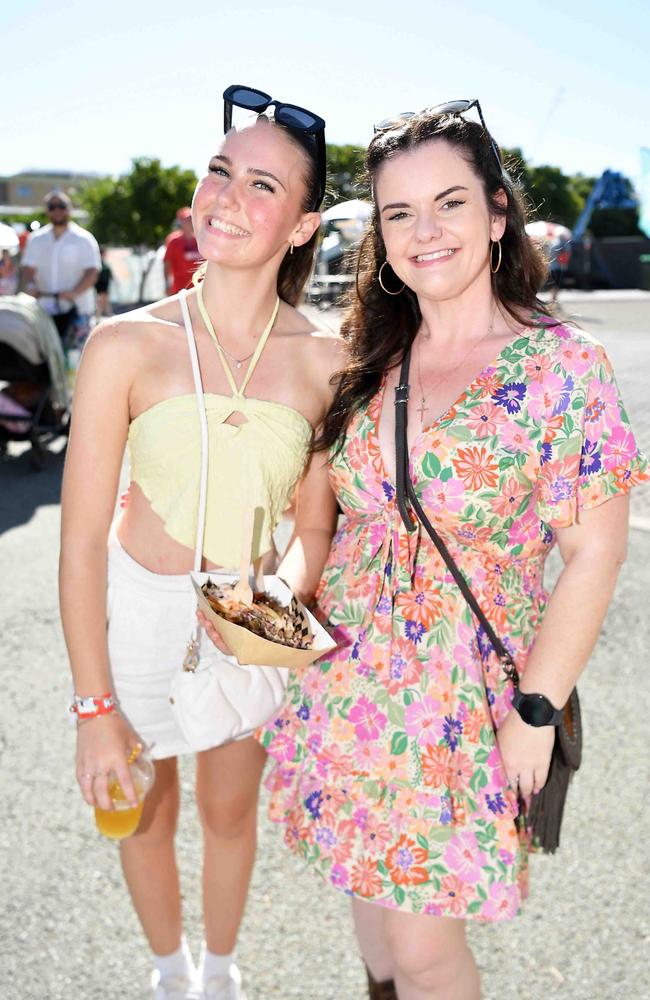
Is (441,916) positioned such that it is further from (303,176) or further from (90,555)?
Result: (303,176)

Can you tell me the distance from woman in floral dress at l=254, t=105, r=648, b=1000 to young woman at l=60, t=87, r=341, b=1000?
14cm

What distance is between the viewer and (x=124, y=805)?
2.10 meters

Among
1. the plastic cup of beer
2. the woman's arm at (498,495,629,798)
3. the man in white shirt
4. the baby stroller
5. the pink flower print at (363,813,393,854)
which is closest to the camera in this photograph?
the woman's arm at (498,495,629,798)

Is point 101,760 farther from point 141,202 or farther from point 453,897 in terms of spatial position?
point 141,202

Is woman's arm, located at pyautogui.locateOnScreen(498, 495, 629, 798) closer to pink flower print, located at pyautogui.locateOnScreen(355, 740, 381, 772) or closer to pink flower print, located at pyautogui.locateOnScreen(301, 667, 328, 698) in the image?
pink flower print, located at pyautogui.locateOnScreen(355, 740, 381, 772)

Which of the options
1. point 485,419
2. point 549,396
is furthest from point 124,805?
point 549,396

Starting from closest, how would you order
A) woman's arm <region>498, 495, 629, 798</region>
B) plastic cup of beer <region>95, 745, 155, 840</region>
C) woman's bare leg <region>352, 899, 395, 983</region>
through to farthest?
woman's arm <region>498, 495, 629, 798</region>
plastic cup of beer <region>95, 745, 155, 840</region>
woman's bare leg <region>352, 899, 395, 983</region>

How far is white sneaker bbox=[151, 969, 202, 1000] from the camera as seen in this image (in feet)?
8.09

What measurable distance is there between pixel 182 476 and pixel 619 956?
6.00 feet

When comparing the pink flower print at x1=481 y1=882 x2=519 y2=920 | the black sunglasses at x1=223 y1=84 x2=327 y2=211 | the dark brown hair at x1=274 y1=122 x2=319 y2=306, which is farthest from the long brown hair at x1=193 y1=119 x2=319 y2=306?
the pink flower print at x1=481 y1=882 x2=519 y2=920

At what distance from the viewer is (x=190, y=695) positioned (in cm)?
204

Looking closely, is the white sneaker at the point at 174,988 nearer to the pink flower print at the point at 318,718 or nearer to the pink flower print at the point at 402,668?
the pink flower print at the point at 318,718

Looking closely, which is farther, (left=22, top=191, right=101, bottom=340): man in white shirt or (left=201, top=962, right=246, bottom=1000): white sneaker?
(left=22, top=191, right=101, bottom=340): man in white shirt

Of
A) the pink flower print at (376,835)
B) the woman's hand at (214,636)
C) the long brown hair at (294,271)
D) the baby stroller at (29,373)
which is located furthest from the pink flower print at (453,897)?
the baby stroller at (29,373)
